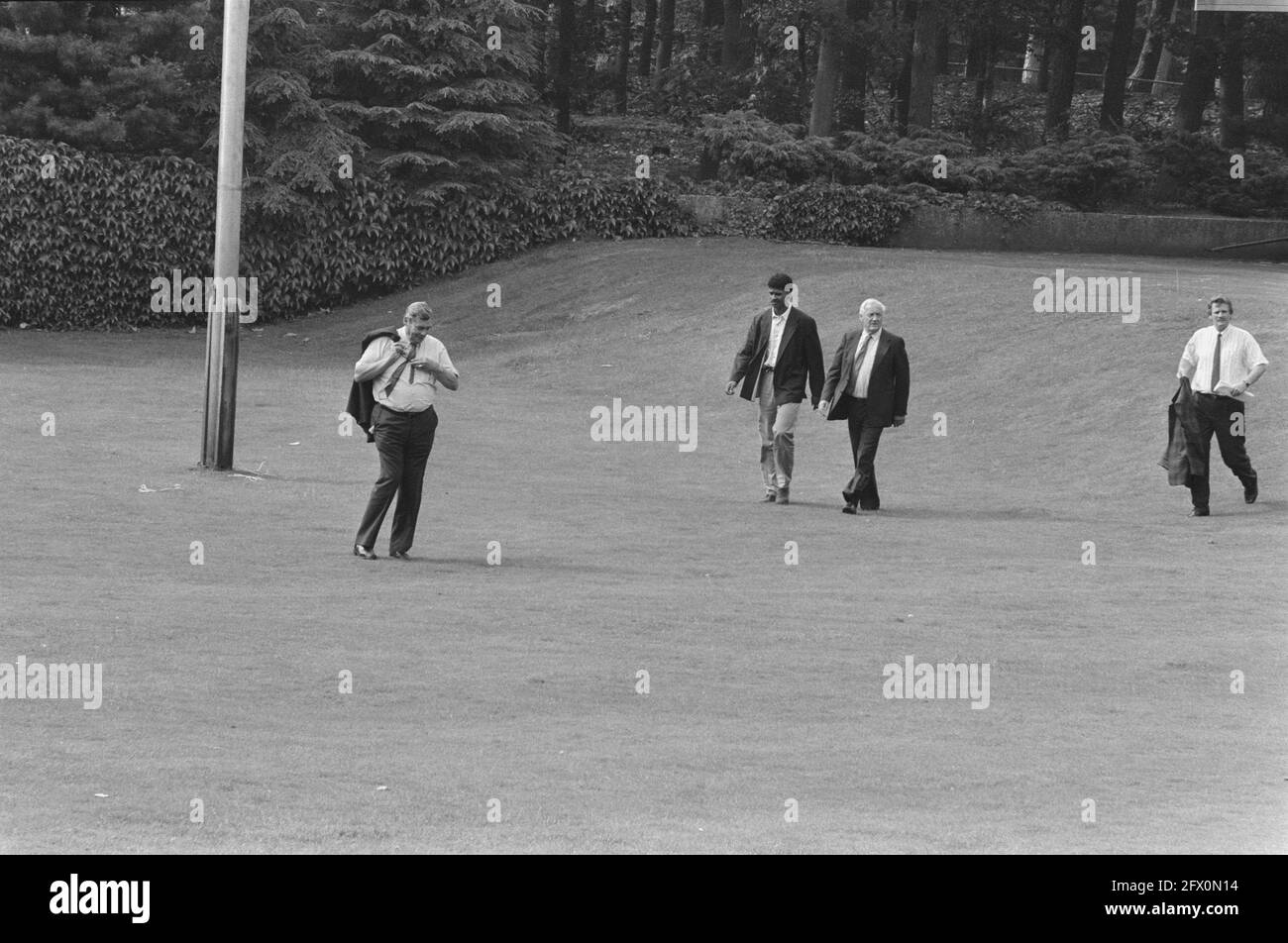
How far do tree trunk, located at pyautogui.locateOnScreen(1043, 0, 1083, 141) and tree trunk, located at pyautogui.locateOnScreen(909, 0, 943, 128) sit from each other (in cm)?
427

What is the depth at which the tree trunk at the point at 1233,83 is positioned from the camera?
40.9m

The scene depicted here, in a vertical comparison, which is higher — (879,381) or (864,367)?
(864,367)

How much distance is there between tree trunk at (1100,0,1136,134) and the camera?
157 feet

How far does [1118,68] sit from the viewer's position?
48750 mm

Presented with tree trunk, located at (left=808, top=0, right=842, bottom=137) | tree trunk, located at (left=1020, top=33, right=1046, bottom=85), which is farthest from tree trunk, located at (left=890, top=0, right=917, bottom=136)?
tree trunk, located at (left=1020, top=33, right=1046, bottom=85)

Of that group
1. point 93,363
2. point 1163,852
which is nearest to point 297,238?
point 93,363

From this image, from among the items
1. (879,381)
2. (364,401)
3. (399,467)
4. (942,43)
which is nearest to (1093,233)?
(942,43)

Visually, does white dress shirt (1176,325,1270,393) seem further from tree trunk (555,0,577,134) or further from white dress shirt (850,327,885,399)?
tree trunk (555,0,577,134)

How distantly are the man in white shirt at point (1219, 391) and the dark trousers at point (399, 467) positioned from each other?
7507 mm

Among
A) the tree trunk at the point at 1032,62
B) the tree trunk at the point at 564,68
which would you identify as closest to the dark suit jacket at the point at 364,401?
the tree trunk at the point at 564,68

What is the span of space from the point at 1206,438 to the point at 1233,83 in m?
29.4

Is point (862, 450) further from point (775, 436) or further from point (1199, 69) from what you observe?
point (1199, 69)

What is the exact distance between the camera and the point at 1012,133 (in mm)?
49156

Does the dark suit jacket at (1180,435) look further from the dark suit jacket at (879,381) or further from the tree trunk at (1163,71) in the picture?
the tree trunk at (1163,71)
